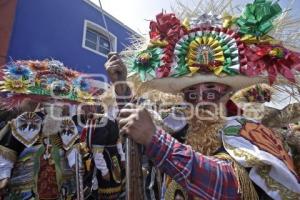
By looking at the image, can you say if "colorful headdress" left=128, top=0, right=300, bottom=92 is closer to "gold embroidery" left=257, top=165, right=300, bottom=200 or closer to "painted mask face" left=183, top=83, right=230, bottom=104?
"painted mask face" left=183, top=83, right=230, bottom=104

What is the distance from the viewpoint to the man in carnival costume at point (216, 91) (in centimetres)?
145

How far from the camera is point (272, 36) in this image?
195 cm

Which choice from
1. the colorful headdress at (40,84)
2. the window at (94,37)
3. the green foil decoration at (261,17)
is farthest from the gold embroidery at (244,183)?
the window at (94,37)

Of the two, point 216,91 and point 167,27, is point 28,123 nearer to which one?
point 167,27

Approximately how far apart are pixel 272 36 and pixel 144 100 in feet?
3.01

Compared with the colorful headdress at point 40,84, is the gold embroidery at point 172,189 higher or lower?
lower

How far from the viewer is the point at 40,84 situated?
418 centimetres

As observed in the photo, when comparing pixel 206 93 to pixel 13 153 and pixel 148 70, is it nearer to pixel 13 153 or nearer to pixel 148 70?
pixel 148 70

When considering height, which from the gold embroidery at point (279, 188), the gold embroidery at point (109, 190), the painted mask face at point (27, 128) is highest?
the painted mask face at point (27, 128)

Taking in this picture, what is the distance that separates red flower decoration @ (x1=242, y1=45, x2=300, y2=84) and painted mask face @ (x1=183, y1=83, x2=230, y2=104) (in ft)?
0.62

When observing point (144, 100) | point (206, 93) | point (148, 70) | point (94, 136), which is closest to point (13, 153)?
point (94, 136)

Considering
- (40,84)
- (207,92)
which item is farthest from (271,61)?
(40,84)

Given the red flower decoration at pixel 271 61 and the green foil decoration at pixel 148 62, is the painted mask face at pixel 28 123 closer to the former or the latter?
the green foil decoration at pixel 148 62

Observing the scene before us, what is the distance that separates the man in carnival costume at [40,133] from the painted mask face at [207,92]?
7.27ft
